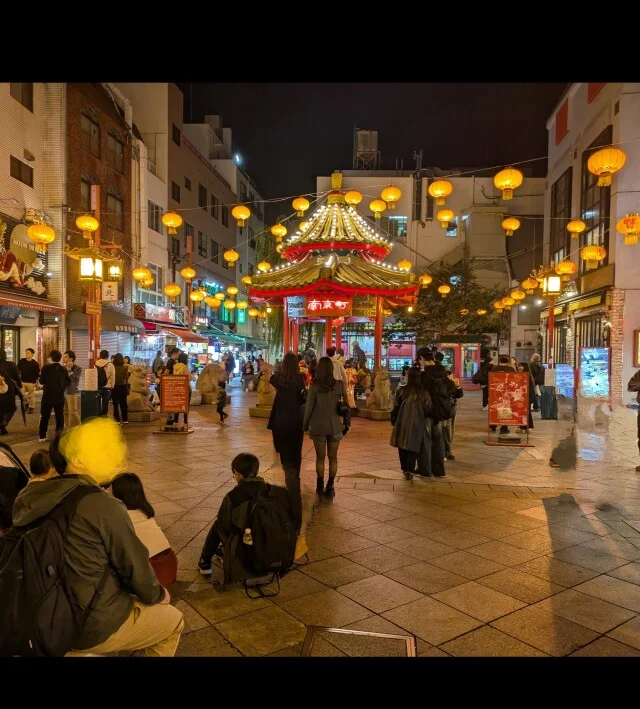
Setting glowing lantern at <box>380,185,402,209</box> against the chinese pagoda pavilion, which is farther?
the chinese pagoda pavilion

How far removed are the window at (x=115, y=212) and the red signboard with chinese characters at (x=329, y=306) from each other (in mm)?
12148

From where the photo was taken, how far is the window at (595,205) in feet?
59.4

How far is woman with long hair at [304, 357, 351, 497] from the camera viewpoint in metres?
6.62

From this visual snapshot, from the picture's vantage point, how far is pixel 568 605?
3.89 metres

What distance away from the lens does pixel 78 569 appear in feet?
7.30

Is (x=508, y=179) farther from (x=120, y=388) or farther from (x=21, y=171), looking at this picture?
(x=21, y=171)

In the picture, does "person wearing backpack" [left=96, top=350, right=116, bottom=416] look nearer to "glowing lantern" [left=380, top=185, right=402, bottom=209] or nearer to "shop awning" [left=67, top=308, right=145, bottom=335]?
"shop awning" [left=67, top=308, right=145, bottom=335]

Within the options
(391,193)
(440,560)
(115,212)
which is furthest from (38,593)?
(115,212)

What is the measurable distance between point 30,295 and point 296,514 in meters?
16.4

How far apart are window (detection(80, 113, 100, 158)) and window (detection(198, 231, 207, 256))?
12.3 m

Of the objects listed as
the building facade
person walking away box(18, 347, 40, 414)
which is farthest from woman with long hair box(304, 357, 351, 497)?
the building facade
